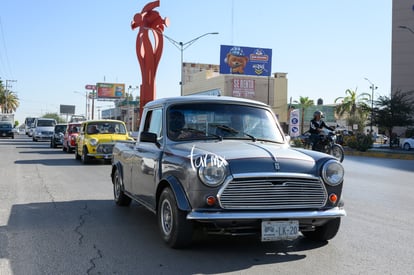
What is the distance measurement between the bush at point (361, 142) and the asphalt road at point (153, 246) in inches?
813

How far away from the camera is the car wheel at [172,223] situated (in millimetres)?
5062

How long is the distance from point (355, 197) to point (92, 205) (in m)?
5.16

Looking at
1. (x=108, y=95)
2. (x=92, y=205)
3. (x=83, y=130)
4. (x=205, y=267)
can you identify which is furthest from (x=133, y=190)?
(x=108, y=95)

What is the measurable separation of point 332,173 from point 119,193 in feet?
13.7

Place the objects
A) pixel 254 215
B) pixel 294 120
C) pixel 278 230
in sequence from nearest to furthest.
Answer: pixel 254 215
pixel 278 230
pixel 294 120

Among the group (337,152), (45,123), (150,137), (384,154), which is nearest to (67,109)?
(45,123)

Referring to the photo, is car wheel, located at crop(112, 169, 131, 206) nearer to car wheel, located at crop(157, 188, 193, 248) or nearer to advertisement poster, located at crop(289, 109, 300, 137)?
car wheel, located at crop(157, 188, 193, 248)

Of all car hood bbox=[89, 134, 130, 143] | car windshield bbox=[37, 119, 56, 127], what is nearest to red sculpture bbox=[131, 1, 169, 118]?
car windshield bbox=[37, 119, 56, 127]

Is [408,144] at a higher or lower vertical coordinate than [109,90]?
lower

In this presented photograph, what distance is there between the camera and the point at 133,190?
7.14 meters

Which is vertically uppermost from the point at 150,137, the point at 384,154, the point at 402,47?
the point at 402,47

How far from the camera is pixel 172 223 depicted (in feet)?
17.1

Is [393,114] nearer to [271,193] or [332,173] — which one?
[332,173]

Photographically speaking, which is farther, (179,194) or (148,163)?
(148,163)
